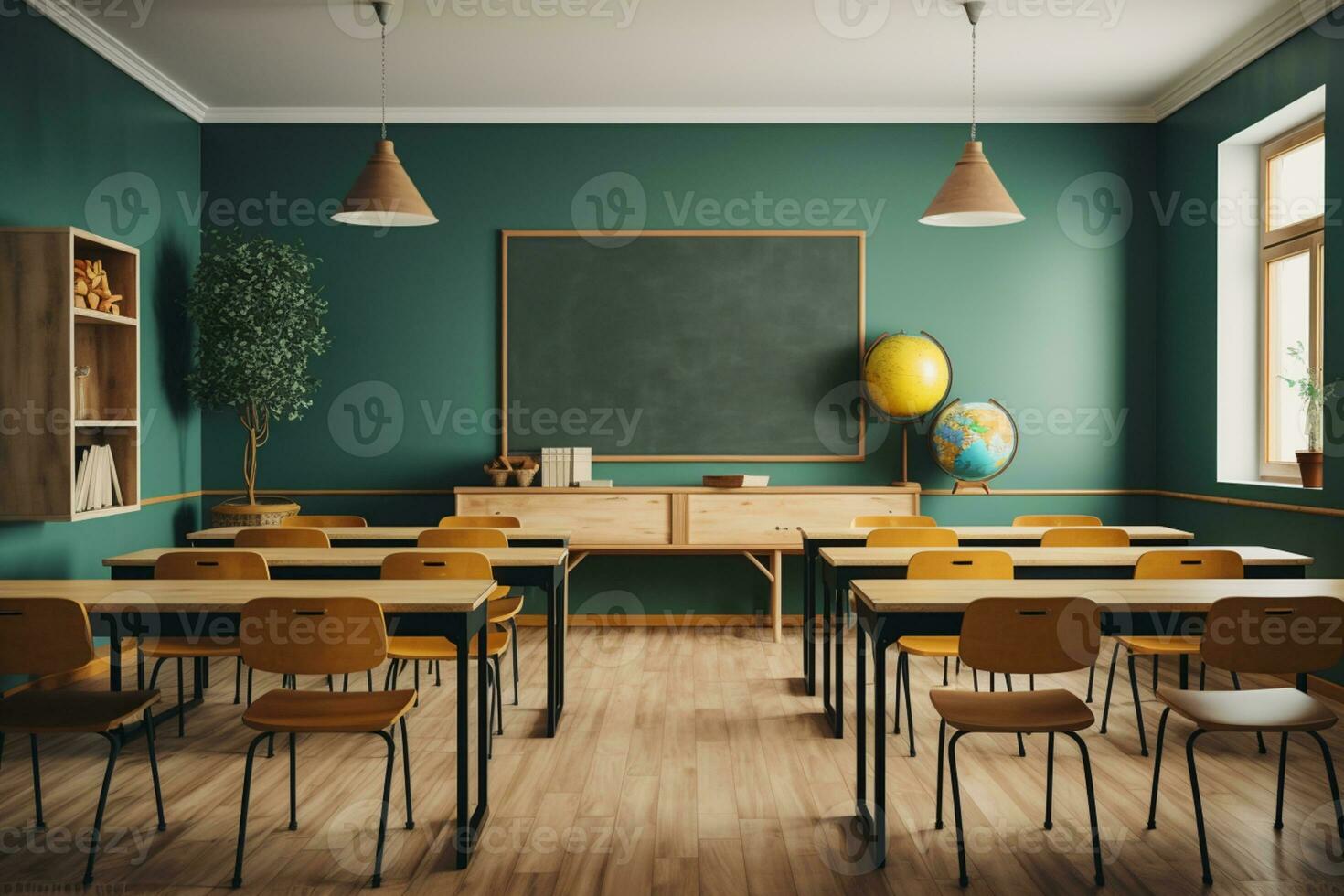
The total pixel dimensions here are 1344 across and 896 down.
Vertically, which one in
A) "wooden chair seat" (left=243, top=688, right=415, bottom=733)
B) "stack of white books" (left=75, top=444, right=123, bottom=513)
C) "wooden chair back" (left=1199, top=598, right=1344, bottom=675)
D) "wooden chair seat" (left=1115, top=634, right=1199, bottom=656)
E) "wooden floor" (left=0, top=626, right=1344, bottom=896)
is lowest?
"wooden floor" (left=0, top=626, right=1344, bottom=896)

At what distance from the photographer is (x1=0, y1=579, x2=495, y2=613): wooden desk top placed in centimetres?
272

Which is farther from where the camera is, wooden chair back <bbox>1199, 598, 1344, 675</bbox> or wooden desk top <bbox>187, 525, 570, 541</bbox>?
wooden desk top <bbox>187, 525, 570, 541</bbox>

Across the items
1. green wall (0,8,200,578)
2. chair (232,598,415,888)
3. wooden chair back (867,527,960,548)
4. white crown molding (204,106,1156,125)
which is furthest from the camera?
white crown molding (204,106,1156,125)

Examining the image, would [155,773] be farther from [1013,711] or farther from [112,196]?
[112,196]

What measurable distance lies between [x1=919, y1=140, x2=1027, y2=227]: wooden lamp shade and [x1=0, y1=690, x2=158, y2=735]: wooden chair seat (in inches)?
139

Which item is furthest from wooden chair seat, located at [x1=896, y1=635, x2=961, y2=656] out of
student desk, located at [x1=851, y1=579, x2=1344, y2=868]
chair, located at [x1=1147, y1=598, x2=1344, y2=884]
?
chair, located at [x1=1147, y1=598, x2=1344, y2=884]

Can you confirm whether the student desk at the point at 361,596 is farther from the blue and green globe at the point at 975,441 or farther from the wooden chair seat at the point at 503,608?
the blue and green globe at the point at 975,441

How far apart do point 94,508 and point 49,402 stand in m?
0.53

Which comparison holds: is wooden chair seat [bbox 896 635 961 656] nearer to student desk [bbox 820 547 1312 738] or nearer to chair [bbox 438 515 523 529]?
student desk [bbox 820 547 1312 738]

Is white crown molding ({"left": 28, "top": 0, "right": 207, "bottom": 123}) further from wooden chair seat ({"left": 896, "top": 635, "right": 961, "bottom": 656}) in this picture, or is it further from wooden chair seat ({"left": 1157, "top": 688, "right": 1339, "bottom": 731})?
wooden chair seat ({"left": 1157, "top": 688, "right": 1339, "bottom": 731})

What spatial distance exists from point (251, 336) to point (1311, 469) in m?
5.64

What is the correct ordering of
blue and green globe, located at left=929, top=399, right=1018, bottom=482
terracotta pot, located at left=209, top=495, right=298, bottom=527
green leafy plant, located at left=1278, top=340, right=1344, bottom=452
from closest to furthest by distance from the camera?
green leafy plant, located at left=1278, top=340, right=1344, bottom=452
terracotta pot, located at left=209, top=495, right=298, bottom=527
blue and green globe, located at left=929, top=399, right=1018, bottom=482

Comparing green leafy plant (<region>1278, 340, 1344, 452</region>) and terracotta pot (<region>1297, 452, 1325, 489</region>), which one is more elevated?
green leafy plant (<region>1278, 340, 1344, 452</region>)

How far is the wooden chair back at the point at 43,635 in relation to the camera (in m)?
2.58
